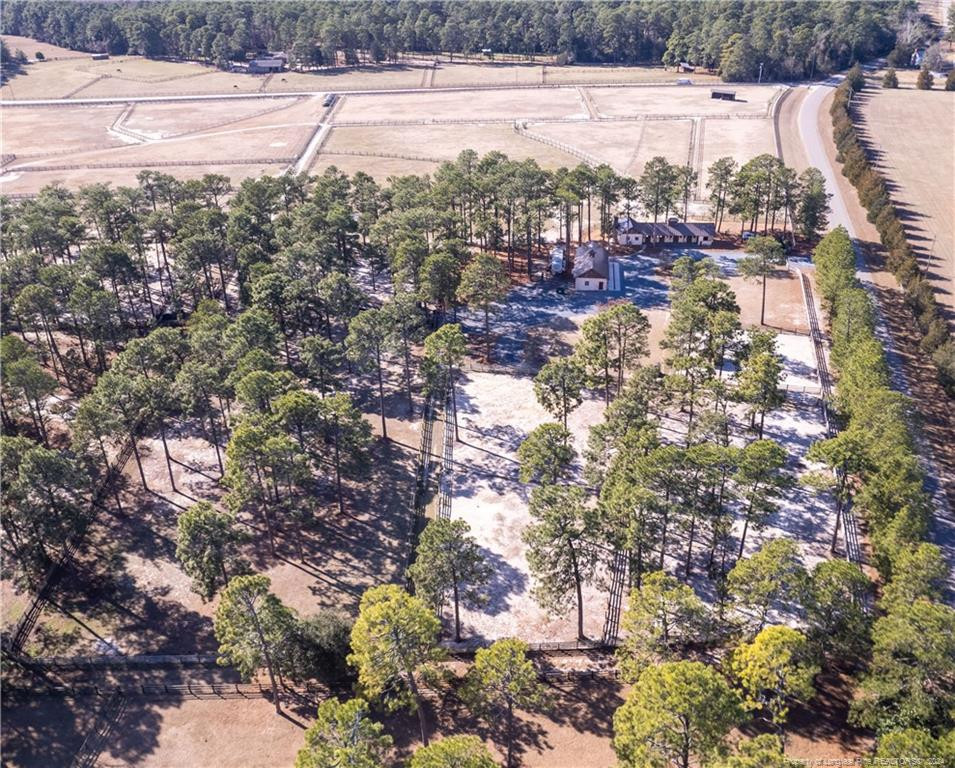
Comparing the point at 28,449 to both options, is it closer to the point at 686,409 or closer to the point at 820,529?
the point at 686,409

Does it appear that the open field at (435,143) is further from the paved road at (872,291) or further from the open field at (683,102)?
the paved road at (872,291)

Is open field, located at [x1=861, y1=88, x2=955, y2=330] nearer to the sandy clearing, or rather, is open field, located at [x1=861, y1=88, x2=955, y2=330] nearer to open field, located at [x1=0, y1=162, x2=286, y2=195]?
the sandy clearing

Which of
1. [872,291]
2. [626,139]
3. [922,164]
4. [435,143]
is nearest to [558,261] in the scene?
[872,291]

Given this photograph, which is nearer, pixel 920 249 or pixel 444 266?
pixel 444 266

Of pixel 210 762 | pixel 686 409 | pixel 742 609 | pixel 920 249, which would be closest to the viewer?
pixel 210 762

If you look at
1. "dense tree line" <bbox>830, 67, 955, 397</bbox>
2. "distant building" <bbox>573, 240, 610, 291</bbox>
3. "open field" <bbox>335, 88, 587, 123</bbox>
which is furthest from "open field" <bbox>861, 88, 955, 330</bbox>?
"open field" <bbox>335, 88, 587, 123</bbox>

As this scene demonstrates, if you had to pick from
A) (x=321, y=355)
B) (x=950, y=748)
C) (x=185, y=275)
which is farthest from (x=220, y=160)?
(x=950, y=748)

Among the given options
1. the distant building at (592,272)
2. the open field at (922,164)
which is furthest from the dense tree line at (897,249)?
the distant building at (592,272)
